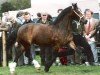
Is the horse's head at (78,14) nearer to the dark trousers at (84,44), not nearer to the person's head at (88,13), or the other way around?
the dark trousers at (84,44)

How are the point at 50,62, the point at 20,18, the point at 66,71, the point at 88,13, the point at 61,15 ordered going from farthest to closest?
the point at 20,18 < the point at 88,13 < the point at 66,71 < the point at 61,15 < the point at 50,62

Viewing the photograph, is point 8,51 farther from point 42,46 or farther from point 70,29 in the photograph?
point 70,29

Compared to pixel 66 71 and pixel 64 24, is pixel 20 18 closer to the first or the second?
pixel 64 24

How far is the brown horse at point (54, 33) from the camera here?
1659cm

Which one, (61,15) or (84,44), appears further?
(84,44)

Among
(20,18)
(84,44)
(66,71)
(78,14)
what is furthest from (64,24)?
(20,18)

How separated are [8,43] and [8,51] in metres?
0.70

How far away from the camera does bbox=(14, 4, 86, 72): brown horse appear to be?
1659 cm

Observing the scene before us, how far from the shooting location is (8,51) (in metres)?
20.1

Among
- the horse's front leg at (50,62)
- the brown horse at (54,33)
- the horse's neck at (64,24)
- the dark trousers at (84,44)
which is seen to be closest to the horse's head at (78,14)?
the brown horse at (54,33)

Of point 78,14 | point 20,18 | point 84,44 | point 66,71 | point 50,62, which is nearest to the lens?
point 78,14

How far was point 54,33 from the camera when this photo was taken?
662 inches

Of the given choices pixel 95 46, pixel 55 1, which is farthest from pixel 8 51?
pixel 55 1

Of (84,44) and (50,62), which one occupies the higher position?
(84,44)
